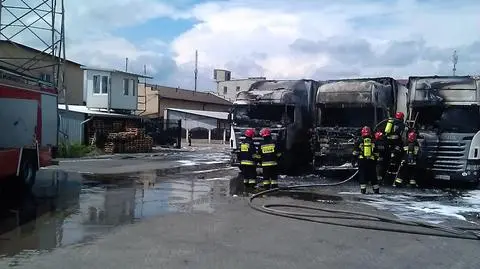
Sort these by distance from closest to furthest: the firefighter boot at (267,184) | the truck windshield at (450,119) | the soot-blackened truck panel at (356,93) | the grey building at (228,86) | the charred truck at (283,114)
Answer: the firefighter boot at (267,184) → the truck windshield at (450,119) → the soot-blackened truck panel at (356,93) → the charred truck at (283,114) → the grey building at (228,86)

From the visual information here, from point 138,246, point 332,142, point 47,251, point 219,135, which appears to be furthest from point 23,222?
point 219,135

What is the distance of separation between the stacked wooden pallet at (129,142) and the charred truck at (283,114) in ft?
45.3

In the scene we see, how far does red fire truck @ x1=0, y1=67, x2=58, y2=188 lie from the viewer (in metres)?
10.5

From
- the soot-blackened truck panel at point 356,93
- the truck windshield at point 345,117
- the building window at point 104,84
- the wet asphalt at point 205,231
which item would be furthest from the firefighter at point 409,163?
the building window at point 104,84

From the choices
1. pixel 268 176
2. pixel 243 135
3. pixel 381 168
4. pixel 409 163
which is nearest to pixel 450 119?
pixel 409 163

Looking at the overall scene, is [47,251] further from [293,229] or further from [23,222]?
[293,229]

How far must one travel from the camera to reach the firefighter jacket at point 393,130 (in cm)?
1371

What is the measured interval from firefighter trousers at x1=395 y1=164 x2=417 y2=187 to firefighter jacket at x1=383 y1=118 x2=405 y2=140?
2.80 ft

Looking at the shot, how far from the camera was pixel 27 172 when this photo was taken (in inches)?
470

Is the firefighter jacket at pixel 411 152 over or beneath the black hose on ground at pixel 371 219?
over

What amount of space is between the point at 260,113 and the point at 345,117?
2.74 metres

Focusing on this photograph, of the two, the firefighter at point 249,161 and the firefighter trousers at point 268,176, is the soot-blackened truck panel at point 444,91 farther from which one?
the firefighter at point 249,161

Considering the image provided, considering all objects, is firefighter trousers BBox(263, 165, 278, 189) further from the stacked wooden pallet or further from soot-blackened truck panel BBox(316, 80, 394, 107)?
the stacked wooden pallet

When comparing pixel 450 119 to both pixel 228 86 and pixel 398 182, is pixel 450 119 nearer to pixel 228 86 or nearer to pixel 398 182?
pixel 398 182
